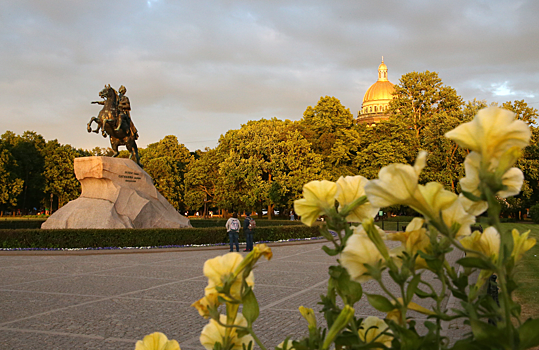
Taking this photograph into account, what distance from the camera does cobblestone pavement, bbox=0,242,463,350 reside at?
245 inches

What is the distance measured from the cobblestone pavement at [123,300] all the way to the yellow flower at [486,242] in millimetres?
5262

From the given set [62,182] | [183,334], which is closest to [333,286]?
[183,334]

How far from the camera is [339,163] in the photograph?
42.9m

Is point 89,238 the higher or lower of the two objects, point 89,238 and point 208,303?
the lower

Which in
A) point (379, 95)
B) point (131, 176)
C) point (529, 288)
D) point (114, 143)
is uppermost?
Answer: point (379, 95)

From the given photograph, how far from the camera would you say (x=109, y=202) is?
2078cm

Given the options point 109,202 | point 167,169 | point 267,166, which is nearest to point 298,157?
point 267,166

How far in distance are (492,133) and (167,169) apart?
60.4 metres

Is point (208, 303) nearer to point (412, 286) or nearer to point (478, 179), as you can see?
point (412, 286)

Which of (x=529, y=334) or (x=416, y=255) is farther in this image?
(x=416, y=255)

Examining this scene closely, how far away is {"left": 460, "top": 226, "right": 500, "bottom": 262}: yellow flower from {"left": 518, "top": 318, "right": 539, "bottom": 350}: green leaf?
0.18 metres

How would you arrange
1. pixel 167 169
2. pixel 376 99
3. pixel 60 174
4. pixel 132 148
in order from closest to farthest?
pixel 132 148, pixel 60 174, pixel 167 169, pixel 376 99

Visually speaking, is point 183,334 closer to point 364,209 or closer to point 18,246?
point 364,209

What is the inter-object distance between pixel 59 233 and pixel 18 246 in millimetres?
1659
